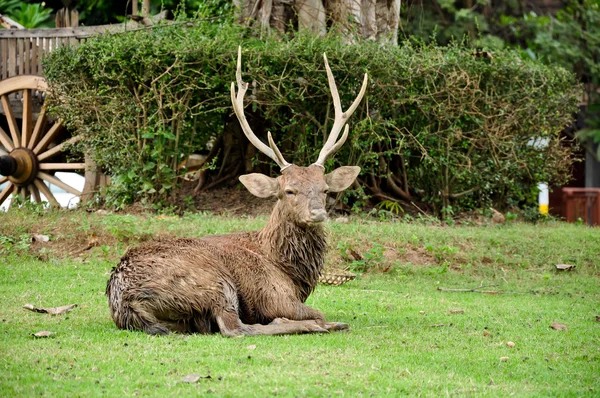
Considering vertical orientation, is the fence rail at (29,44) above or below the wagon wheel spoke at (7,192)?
above

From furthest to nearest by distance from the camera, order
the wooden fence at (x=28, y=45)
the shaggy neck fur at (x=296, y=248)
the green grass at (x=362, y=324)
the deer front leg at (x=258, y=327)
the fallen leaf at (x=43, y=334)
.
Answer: the wooden fence at (x=28, y=45), the shaggy neck fur at (x=296, y=248), the deer front leg at (x=258, y=327), the fallen leaf at (x=43, y=334), the green grass at (x=362, y=324)

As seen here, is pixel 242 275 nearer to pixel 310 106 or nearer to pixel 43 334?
pixel 43 334

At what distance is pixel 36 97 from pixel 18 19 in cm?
695

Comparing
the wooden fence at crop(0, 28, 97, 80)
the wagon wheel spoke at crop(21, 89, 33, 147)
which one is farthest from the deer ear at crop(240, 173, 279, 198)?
the wagon wheel spoke at crop(21, 89, 33, 147)

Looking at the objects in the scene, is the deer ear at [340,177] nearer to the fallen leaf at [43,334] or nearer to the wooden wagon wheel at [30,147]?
the fallen leaf at [43,334]

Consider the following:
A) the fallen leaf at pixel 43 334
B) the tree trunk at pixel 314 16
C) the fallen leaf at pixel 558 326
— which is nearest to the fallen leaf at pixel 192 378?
the fallen leaf at pixel 43 334

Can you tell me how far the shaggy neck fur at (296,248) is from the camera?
7.27 m

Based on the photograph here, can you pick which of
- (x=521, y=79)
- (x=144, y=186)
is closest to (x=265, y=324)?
(x=144, y=186)

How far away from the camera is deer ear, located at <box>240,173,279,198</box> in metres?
7.34

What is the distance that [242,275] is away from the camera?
7.00 metres

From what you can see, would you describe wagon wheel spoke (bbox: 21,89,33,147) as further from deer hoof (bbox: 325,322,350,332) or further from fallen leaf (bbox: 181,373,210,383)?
fallen leaf (bbox: 181,373,210,383)

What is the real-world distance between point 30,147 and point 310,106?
4.80m

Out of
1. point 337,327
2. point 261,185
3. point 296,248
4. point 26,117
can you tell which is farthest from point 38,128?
point 337,327

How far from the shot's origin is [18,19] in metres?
20.9
